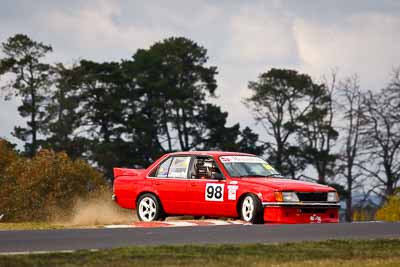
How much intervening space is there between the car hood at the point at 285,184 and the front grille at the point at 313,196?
0.19 ft

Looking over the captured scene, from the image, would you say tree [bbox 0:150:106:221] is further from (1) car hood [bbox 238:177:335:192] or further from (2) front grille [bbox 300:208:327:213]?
(2) front grille [bbox 300:208:327:213]

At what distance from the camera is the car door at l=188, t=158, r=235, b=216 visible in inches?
846

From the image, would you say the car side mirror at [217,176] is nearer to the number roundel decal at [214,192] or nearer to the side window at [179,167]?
the number roundel decal at [214,192]

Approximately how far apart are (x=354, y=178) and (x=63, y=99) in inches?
817

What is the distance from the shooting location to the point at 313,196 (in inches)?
837

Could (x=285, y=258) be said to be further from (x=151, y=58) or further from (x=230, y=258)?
(x=151, y=58)

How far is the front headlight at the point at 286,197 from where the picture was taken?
20.7 m

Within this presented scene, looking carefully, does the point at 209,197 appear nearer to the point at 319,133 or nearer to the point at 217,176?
the point at 217,176

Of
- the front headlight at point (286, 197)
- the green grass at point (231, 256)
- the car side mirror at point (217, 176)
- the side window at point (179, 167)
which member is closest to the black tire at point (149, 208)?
the side window at point (179, 167)

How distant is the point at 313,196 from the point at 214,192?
1791 millimetres

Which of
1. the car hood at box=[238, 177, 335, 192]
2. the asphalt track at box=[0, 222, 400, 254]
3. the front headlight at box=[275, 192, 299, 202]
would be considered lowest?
the asphalt track at box=[0, 222, 400, 254]

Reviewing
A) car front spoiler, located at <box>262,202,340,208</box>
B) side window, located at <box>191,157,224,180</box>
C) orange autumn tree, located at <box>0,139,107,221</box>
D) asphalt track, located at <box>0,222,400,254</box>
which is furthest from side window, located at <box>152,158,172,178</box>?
orange autumn tree, located at <box>0,139,107,221</box>

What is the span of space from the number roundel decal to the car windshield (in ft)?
1.08

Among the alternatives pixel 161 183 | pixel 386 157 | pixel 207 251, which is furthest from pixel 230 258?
pixel 386 157
